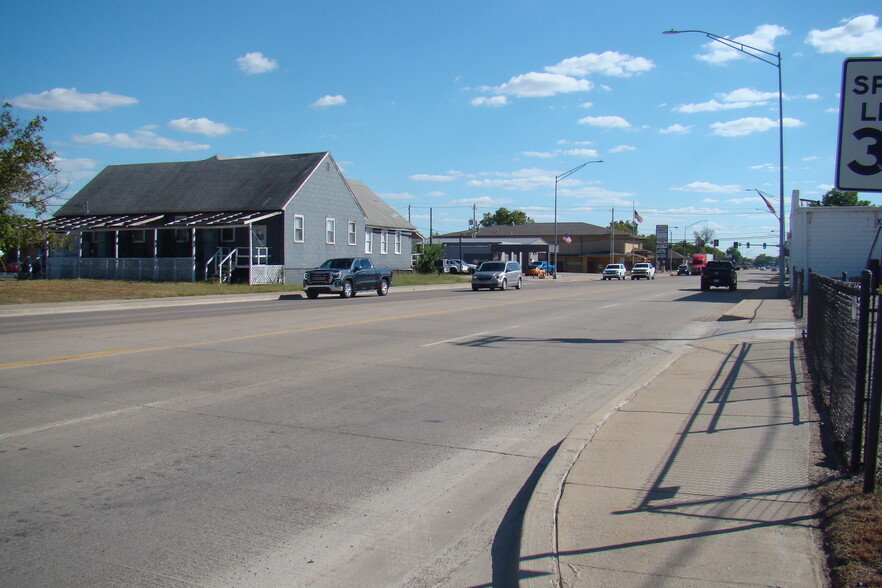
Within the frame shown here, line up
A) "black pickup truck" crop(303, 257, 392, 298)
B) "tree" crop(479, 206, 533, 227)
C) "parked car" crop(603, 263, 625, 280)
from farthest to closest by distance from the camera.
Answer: "tree" crop(479, 206, 533, 227) < "parked car" crop(603, 263, 625, 280) < "black pickup truck" crop(303, 257, 392, 298)

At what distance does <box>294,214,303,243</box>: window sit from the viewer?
42469 mm

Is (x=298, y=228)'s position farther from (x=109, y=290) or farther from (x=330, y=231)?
(x=109, y=290)

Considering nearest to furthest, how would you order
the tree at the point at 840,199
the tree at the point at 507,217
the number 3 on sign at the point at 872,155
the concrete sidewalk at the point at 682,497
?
the concrete sidewalk at the point at 682,497
the number 3 on sign at the point at 872,155
the tree at the point at 840,199
the tree at the point at 507,217

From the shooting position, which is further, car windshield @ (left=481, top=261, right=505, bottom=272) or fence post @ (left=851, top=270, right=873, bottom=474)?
car windshield @ (left=481, top=261, right=505, bottom=272)

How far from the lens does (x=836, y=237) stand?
37.6m

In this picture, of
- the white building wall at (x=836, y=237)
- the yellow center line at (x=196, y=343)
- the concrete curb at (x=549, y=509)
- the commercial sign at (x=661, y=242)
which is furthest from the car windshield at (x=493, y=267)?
the commercial sign at (x=661, y=242)

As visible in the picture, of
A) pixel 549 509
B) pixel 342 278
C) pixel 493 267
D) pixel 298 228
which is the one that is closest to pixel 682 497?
pixel 549 509

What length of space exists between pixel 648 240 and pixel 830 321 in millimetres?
190842

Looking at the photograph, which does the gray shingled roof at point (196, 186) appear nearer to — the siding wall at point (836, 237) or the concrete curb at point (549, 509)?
the siding wall at point (836, 237)

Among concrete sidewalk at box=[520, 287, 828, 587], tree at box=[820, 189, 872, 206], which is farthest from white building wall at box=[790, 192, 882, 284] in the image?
tree at box=[820, 189, 872, 206]

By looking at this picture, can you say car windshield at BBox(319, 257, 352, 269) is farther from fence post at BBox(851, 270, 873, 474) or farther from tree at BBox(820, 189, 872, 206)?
tree at BBox(820, 189, 872, 206)

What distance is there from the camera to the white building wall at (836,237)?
122 ft

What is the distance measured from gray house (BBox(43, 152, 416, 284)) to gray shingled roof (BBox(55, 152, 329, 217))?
79 mm

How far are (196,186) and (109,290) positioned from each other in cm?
1553
